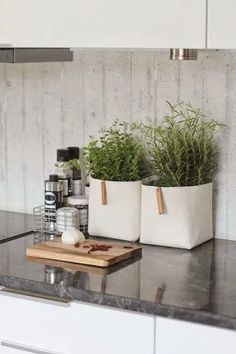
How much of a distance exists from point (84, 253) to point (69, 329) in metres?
0.29

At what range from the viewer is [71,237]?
233 centimetres

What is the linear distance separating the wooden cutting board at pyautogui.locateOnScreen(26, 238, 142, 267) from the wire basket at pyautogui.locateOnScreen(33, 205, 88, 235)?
0.17 m

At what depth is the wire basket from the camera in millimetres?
2531

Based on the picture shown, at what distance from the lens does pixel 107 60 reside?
2.62m

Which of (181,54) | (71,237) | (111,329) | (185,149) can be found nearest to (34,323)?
(111,329)

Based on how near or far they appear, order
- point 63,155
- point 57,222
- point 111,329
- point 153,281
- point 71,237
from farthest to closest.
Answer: point 63,155, point 57,222, point 71,237, point 153,281, point 111,329

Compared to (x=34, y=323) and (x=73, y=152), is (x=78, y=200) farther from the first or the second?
(x=34, y=323)

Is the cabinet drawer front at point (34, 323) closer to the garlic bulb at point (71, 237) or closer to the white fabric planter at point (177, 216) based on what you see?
the garlic bulb at point (71, 237)

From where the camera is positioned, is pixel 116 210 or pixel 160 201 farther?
pixel 116 210

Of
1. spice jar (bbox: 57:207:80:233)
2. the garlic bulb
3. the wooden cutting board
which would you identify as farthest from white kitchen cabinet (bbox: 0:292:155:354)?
spice jar (bbox: 57:207:80:233)

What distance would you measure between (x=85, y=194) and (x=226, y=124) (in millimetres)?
A: 565

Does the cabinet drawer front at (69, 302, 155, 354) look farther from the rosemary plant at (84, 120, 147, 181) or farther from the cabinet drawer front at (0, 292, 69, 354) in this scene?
the rosemary plant at (84, 120, 147, 181)
